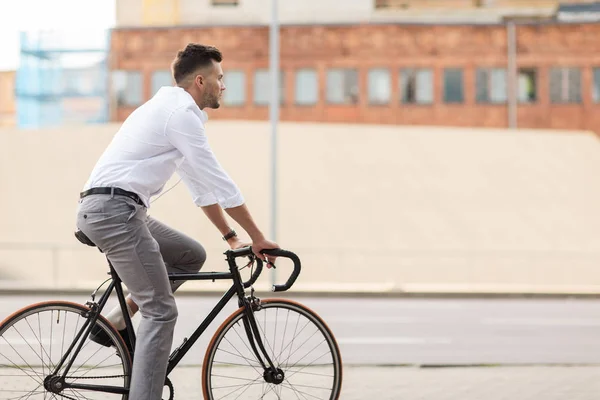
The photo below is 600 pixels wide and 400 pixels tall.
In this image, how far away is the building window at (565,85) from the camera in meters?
40.8

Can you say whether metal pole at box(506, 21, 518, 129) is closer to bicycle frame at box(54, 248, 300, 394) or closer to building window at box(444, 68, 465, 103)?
building window at box(444, 68, 465, 103)

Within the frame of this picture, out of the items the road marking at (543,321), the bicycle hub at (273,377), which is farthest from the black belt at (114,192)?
the road marking at (543,321)

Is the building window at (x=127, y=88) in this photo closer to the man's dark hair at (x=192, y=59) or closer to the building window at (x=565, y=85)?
the building window at (x=565, y=85)

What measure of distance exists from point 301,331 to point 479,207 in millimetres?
27076

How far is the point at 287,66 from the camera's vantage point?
40875 mm

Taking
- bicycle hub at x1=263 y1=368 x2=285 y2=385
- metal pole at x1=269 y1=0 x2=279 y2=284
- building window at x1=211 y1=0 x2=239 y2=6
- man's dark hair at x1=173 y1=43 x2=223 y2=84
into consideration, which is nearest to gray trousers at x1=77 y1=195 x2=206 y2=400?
bicycle hub at x1=263 y1=368 x2=285 y2=385

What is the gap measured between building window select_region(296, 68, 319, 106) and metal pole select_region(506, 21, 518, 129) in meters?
7.71

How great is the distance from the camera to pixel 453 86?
41094 millimetres

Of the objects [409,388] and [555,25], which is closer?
[409,388]

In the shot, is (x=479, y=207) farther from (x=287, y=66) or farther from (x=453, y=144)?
(x=287, y=66)

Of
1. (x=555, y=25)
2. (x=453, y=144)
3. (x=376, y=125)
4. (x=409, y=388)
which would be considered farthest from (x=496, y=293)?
(x=555, y=25)

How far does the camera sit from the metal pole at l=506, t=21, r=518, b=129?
40.2 meters

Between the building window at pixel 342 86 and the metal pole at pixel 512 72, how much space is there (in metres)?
6.12

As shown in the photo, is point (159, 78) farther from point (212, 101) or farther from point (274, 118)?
point (212, 101)
